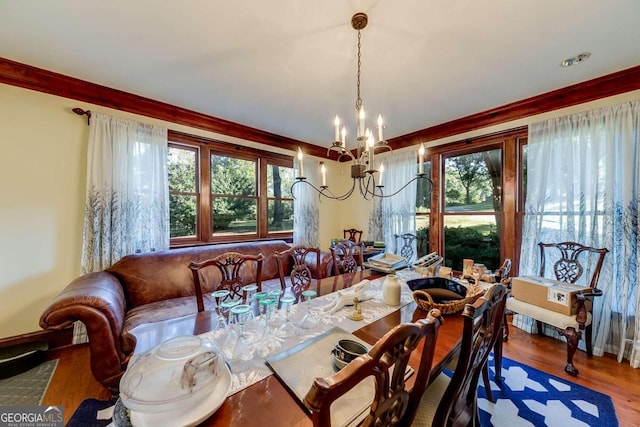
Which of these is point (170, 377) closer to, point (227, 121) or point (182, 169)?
point (182, 169)

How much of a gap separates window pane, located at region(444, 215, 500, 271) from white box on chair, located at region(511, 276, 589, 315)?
2.24 feet

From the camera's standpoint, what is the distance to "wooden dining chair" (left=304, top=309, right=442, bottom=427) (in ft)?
1.48

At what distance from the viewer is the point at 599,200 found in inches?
87.4

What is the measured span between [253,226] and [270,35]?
2.56 meters

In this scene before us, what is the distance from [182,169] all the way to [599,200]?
4545 mm

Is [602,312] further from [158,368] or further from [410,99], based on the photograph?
[158,368]

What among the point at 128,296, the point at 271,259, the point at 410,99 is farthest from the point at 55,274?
the point at 410,99

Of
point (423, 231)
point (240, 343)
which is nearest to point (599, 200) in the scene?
point (423, 231)

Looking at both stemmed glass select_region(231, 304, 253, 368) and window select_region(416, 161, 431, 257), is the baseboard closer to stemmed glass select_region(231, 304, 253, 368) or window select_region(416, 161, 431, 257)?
stemmed glass select_region(231, 304, 253, 368)

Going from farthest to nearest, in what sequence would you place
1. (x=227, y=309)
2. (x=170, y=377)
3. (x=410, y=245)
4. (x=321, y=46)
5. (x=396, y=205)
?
(x=396, y=205)
(x=410, y=245)
(x=321, y=46)
(x=227, y=309)
(x=170, y=377)

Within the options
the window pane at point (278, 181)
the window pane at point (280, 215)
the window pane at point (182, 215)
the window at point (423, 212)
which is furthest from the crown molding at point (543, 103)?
the window pane at point (182, 215)

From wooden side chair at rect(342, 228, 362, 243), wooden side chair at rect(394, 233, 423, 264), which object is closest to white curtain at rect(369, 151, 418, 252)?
wooden side chair at rect(394, 233, 423, 264)

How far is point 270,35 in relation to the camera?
5.46ft

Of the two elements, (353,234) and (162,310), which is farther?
(353,234)
